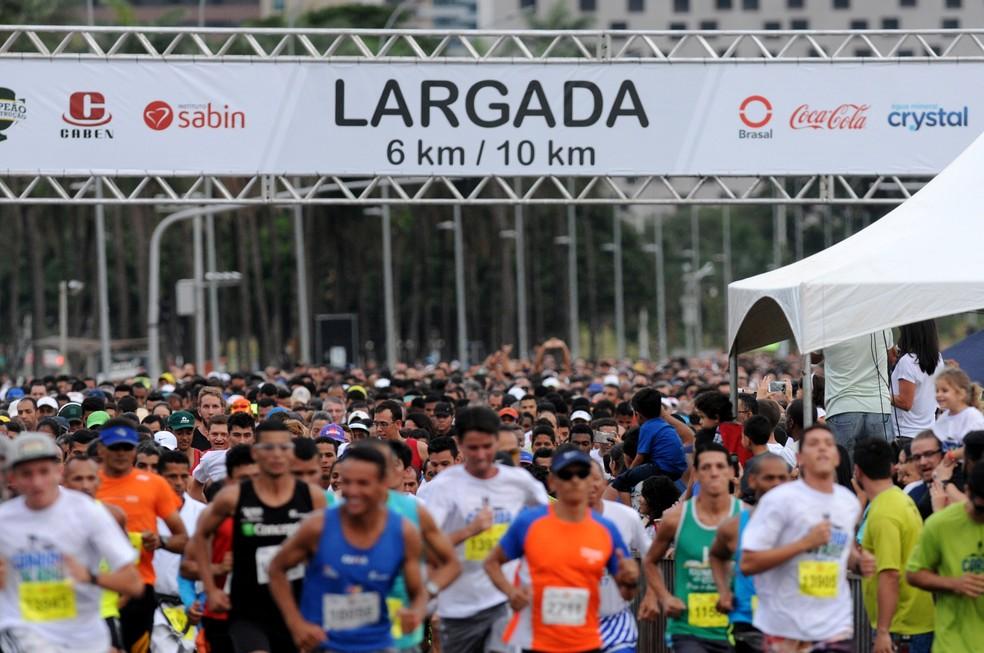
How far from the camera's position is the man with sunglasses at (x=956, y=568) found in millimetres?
8695

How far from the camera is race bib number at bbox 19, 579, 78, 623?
26.4ft

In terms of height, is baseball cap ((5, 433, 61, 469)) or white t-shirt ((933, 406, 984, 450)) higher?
baseball cap ((5, 433, 61, 469))

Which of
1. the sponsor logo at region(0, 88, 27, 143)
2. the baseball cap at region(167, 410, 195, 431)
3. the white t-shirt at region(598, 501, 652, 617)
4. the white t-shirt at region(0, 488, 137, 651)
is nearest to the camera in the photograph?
the white t-shirt at region(0, 488, 137, 651)

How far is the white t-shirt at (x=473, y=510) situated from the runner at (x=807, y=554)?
3.84ft

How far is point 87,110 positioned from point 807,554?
12090 millimetres

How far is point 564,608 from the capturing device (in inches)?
336

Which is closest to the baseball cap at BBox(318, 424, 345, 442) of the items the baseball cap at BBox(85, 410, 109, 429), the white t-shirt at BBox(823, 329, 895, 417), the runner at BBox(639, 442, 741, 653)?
the baseball cap at BBox(85, 410, 109, 429)

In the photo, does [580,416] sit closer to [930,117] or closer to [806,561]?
[930,117]

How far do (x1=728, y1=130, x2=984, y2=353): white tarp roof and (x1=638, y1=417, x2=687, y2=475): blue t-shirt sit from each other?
3.85 feet

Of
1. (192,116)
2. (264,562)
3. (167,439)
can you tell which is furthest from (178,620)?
(192,116)

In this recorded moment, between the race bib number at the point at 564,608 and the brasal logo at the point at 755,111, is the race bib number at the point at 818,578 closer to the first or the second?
the race bib number at the point at 564,608

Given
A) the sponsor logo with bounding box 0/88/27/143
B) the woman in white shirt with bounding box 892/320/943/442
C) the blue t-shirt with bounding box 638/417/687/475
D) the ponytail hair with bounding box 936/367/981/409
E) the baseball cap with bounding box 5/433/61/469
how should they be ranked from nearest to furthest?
1. the baseball cap with bounding box 5/433/61/469
2. the ponytail hair with bounding box 936/367/981/409
3. the blue t-shirt with bounding box 638/417/687/475
4. the woman in white shirt with bounding box 892/320/943/442
5. the sponsor logo with bounding box 0/88/27/143

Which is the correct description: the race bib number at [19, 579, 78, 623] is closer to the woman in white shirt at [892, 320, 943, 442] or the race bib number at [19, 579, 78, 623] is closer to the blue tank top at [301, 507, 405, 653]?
the blue tank top at [301, 507, 405, 653]

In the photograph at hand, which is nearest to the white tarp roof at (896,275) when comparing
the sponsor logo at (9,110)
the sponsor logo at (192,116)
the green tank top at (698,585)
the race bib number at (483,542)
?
the green tank top at (698,585)
